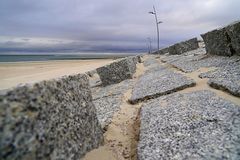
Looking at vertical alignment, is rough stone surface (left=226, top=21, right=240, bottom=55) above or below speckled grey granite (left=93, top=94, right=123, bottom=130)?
above

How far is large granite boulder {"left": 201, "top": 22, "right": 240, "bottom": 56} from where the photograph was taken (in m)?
6.87

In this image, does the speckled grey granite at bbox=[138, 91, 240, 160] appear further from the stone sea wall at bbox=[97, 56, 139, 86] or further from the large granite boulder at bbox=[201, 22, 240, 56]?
the stone sea wall at bbox=[97, 56, 139, 86]

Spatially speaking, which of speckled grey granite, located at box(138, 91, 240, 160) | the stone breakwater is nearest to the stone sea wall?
the stone breakwater

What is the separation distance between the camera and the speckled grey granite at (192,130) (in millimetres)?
2434

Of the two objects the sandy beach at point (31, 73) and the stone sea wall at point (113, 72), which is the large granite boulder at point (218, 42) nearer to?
the stone sea wall at point (113, 72)

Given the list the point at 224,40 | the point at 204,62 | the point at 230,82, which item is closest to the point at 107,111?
the point at 230,82

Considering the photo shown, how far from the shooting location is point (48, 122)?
6.90 ft

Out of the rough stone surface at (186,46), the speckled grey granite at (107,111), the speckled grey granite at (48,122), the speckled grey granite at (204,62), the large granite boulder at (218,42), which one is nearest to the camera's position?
the speckled grey granite at (48,122)

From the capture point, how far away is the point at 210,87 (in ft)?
15.5

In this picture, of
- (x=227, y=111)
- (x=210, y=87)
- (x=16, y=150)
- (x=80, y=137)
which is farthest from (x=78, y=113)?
(x=210, y=87)

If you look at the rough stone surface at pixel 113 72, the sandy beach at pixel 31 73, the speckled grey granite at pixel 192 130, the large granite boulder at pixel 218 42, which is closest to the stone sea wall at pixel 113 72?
the rough stone surface at pixel 113 72

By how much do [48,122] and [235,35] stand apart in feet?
19.5

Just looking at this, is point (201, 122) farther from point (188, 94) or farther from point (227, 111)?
point (188, 94)

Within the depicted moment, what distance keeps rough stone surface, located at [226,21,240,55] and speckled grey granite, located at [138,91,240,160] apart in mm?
3313
